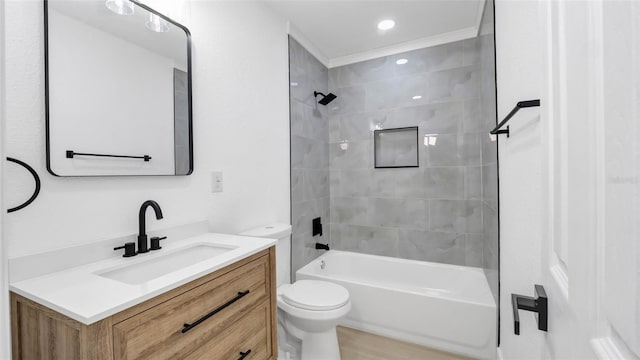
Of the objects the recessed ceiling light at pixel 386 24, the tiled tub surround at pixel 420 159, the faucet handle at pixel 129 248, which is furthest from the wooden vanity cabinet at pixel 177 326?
the recessed ceiling light at pixel 386 24

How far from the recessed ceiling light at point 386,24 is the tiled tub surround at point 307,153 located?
0.73m

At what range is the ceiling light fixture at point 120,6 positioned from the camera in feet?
3.89

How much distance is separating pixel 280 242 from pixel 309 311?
1.71ft

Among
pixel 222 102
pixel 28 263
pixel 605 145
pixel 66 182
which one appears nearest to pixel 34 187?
pixel 66 182

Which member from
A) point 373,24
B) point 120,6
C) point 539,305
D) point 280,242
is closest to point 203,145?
point 120,6

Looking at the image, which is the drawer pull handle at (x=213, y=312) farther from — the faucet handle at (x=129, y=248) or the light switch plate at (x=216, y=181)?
the light switch plate at (x=216, y=181)

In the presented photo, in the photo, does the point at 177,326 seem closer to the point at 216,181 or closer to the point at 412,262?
the point at 216,181

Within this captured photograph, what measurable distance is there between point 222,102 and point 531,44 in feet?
5.14

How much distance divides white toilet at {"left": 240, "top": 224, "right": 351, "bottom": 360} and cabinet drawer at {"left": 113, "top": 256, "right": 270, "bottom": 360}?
0.42 metres

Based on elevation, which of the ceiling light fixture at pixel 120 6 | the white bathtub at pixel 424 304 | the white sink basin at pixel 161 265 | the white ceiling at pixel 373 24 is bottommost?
the white bathtub at pixel 424 304

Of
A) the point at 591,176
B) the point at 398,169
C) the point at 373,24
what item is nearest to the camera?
the point at 591,176

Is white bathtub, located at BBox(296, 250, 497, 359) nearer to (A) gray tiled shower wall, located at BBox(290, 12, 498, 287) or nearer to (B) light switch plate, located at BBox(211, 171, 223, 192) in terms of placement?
(A) gray tiled shower wall, located at BBox(290, 12, 498, 287)

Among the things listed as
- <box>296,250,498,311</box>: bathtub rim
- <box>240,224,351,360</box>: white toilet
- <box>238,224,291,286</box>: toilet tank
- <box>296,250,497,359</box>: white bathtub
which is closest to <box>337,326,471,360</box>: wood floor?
<box>296,250,497,359</box>: white bathtub

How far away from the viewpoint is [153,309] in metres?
0.82
